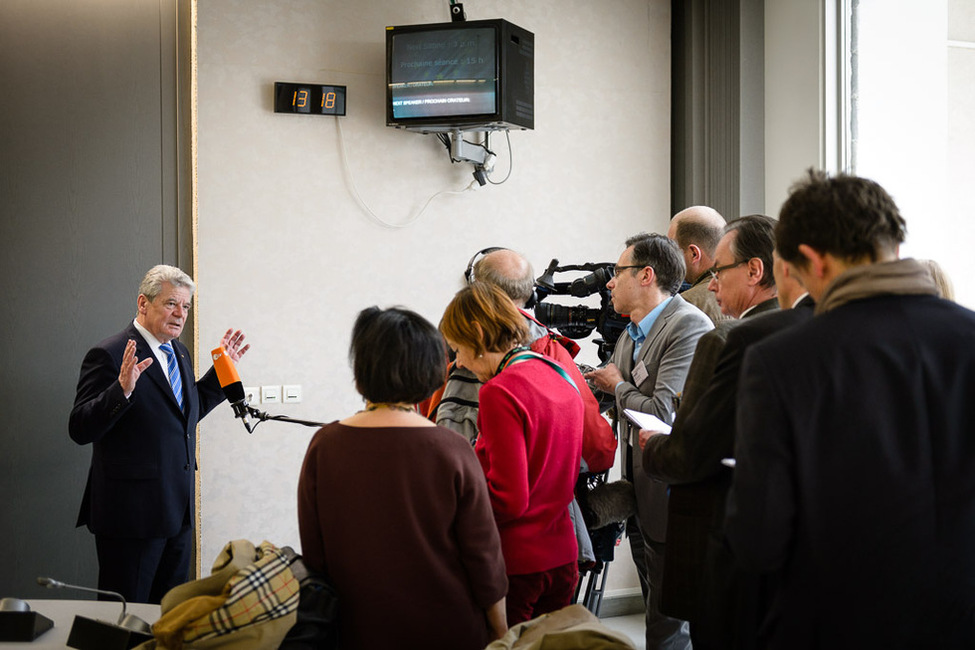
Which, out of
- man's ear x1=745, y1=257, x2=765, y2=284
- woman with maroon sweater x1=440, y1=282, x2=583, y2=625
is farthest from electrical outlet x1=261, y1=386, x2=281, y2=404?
man's ear x1=745, y1=257, x2=765, y2=284

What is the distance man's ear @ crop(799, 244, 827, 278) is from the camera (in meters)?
1.36

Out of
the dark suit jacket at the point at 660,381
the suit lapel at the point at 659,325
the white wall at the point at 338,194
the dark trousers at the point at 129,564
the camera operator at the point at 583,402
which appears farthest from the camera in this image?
the white wall at the point at 338,194

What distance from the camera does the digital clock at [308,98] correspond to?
3.78m

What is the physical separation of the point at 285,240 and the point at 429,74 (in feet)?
3.08

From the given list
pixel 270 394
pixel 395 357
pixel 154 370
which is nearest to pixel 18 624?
pixel 395 357

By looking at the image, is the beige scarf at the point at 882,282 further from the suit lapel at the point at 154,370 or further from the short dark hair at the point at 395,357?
the suit lapel at the point at 154,370

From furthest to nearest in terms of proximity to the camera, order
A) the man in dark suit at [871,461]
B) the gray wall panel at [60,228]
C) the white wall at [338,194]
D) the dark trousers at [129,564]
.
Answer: the white wall at [338,194] < the gray wall panel at [60,228] < the dark trousers at [129,564] < the man in dark suit at [871,461]

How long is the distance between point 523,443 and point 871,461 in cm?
80

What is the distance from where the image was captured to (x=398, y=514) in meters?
1.60

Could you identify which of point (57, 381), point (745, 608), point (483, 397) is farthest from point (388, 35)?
point (745, 608)

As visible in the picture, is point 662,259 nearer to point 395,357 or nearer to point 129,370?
point 395,357

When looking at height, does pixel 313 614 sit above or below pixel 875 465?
below

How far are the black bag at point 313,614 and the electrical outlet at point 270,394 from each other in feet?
7.41

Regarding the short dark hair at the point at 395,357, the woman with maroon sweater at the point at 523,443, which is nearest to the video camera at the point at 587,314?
the woman with maroon sweater at the point at 523,443
